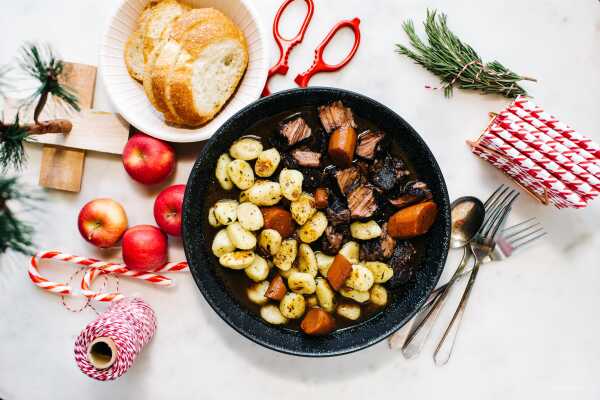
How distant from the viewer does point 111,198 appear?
2.05 metres

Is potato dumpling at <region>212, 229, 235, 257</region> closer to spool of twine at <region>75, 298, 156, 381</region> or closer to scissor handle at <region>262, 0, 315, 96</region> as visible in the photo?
spool of twine at <region>75, 298, 156, 381</region>

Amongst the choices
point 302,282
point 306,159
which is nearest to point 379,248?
point 302,282

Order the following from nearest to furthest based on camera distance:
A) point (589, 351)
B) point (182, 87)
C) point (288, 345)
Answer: point (182, 87) < point (288, 345) < point (589, 351)

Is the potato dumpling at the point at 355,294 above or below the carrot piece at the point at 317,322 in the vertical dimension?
above

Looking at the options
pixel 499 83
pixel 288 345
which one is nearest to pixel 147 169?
pixel 288 345

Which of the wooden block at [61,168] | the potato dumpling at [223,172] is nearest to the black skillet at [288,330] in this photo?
the potato dumpling at [223,172]

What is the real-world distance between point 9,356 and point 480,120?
219cm

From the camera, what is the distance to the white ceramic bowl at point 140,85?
181 centimetres

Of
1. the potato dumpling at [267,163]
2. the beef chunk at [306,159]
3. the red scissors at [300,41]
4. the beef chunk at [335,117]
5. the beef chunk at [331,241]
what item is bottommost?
the beef chunk at [331,241]

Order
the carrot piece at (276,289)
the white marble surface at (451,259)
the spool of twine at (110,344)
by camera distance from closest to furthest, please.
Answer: the spool of twine at (110,344)
the carrot piece at (276,289)
the white marble surface at (451,259)

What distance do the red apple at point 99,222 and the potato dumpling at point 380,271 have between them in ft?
3.27

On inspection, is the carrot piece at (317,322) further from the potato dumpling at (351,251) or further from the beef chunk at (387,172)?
the beef chunk at (387,172)

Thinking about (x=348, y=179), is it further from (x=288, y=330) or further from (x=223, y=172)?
(x=288, y=330)

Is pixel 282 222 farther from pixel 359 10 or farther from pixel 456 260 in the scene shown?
pixel 359 10
